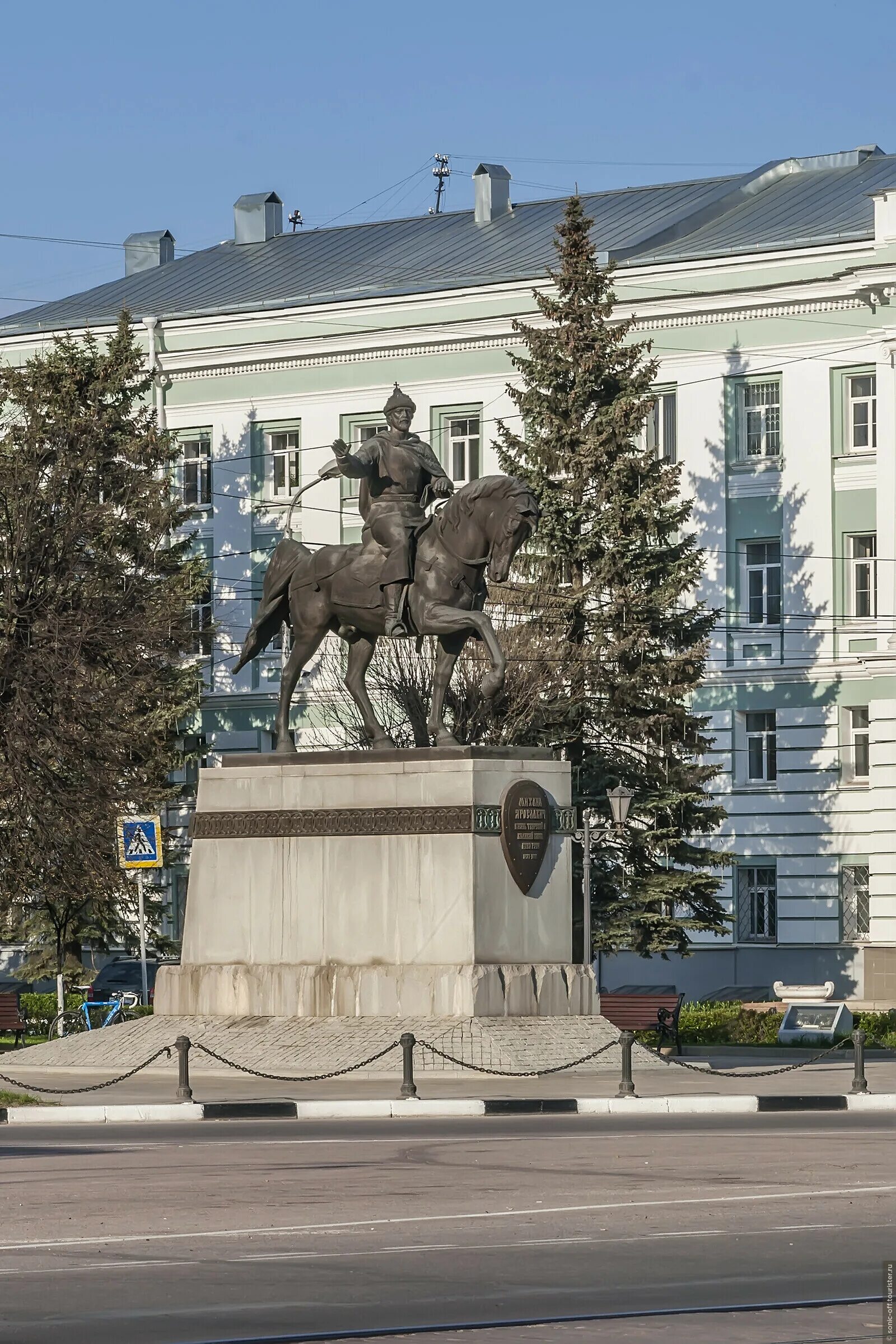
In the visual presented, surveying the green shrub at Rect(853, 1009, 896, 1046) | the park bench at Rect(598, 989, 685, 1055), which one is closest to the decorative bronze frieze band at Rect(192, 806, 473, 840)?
the park bench at Rect(598, 989, 685, 1055)

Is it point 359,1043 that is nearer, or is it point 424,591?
point 359,1043

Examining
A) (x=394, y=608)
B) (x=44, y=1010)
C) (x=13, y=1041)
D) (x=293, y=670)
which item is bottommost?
(x=44, y=1010)

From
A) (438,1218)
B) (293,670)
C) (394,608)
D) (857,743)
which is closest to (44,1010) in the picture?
(857,743)

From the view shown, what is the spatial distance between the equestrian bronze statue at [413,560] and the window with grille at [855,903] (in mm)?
25532

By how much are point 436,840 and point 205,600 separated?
113ft

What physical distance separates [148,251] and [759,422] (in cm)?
2151

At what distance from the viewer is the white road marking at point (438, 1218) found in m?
12.0

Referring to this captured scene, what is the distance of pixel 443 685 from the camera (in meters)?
27.5

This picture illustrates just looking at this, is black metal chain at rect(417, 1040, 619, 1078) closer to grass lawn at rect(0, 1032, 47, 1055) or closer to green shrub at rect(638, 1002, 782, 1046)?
grass lawn at rect(0, 1032, 47, 1055)

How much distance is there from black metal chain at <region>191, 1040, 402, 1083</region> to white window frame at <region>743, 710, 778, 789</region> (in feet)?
96.5

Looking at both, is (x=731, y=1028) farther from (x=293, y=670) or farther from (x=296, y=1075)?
(x=296, y=1075)

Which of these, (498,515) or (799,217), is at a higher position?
(799,217)

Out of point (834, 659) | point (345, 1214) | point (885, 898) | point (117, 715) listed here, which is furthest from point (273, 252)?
point (345, 1214)

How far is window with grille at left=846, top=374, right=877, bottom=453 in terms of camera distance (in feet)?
175
